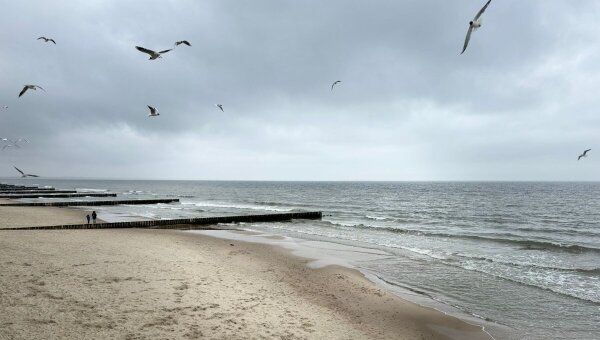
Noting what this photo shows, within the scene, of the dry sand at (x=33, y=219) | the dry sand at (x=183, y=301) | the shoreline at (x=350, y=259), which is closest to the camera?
the dry sand at (x=183, y=301)

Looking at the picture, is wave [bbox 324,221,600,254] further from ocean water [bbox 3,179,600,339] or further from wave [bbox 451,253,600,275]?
wave [bbox 451,253,600,275]

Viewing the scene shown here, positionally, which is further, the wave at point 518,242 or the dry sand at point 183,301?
the wave at point 518,242

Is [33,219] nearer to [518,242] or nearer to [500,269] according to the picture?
[500,269]

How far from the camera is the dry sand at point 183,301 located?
8.12 m

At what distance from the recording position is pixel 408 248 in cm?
2492

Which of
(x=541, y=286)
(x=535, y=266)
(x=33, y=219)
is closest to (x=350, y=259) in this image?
(x=541, y=286)

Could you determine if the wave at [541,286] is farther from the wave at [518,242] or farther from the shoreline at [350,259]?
the wave at [518,242]

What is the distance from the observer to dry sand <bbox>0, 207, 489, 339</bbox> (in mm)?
8117

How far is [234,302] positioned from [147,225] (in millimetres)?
23782

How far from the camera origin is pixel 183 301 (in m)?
10.1

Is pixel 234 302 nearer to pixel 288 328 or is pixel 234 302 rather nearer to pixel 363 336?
pixel 288 328

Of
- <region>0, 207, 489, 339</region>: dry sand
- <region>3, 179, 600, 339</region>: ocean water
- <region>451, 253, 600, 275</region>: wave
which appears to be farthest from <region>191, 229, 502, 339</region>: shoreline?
<region>451, 253, 600, 275</region>: wave

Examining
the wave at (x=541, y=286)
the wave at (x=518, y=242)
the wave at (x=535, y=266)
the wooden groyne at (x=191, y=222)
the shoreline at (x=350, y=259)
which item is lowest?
the wave at (x=518, y=242)

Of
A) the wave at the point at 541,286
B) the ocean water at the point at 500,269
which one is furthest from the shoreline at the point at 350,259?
the wave at the point at 541,286
